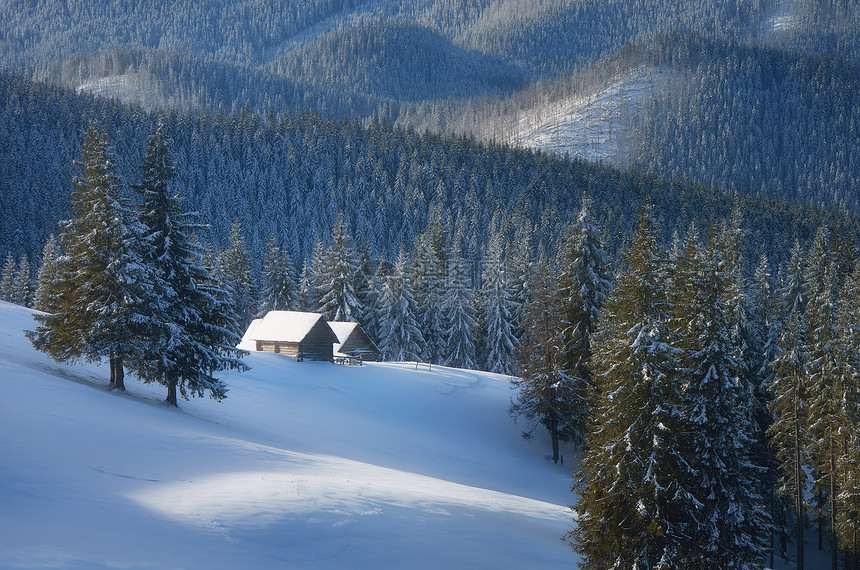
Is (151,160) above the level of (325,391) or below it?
above

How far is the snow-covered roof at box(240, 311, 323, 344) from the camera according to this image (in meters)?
50.5

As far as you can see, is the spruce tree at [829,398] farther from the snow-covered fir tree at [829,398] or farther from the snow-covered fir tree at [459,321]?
the snow-covered fir tree at [459,321]

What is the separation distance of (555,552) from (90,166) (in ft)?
69.2

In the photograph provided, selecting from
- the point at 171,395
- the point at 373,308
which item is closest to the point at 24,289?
the point at 373,308

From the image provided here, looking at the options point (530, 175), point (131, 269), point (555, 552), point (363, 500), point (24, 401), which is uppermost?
point (530, 175)

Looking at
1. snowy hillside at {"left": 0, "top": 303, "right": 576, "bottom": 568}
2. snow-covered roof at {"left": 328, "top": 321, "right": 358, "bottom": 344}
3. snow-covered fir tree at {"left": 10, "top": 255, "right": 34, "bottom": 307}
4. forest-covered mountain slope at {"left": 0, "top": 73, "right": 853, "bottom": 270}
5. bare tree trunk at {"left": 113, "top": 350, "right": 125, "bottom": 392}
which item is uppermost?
forest-covered mountain slope at {"left": 0, "top": 73, "right": 853, "bottom": 270}

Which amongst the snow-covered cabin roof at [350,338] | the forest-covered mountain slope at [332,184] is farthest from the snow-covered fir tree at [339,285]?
the forest-covered mountain slope at [332,184]

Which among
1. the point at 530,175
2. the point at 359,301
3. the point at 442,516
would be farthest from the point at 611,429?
the point at 530,175

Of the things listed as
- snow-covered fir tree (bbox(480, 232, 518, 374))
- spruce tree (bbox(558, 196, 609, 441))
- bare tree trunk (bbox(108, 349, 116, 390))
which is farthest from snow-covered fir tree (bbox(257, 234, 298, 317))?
bare tree trunk (bbox(108, 349, 116, 390))

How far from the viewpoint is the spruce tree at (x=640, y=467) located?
18.3m

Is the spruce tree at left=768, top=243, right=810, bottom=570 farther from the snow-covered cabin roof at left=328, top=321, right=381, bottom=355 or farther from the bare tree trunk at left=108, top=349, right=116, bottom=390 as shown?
the snow-covered cabin roof at left=328, top=321, right=381, bottom=355

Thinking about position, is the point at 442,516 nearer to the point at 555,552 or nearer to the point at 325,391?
the point at 555,552

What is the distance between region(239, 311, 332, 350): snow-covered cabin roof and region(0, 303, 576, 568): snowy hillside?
1379 centimetres

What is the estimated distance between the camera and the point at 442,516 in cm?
1866
